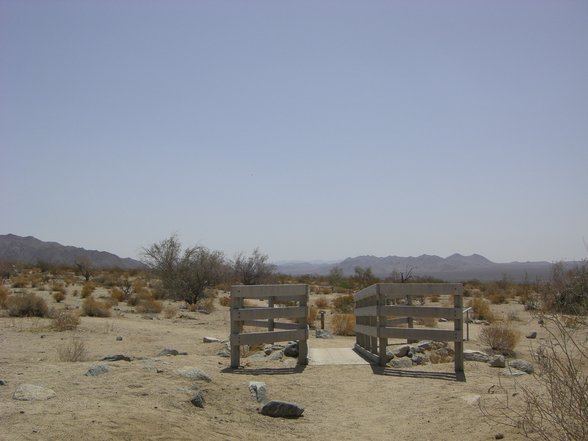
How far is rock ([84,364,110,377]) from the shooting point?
880 cm

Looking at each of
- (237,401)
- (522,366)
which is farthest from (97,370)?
(522,366)

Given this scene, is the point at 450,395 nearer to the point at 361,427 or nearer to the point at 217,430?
the point at 361,427

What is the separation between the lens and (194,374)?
928 cm

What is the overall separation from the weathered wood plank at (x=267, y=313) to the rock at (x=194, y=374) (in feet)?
6.38

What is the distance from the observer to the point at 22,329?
16.4 meters

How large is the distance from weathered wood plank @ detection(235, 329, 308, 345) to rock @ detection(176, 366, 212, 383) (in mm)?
1860

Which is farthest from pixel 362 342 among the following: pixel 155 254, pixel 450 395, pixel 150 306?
pixel 155 254

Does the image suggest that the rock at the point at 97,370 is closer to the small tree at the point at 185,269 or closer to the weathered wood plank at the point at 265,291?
the weathered wood plank at the point at 265,291

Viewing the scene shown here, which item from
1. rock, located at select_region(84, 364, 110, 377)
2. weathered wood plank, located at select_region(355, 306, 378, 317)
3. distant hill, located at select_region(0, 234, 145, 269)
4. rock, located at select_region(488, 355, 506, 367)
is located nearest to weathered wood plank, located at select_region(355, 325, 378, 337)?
weathered wood plank, located at select_region(355, 306, 378, 317)

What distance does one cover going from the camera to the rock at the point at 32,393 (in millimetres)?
7191

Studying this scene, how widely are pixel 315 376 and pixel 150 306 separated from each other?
16010mm

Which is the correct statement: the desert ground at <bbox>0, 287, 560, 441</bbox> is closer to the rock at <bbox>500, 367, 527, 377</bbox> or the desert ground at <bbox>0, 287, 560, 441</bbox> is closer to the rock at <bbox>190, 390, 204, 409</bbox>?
the rock at <bbox>190, 390, 204, 409</bbox>

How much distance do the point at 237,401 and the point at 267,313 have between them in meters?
3.20

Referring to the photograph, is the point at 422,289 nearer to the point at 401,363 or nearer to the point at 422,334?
the point at 422,334
